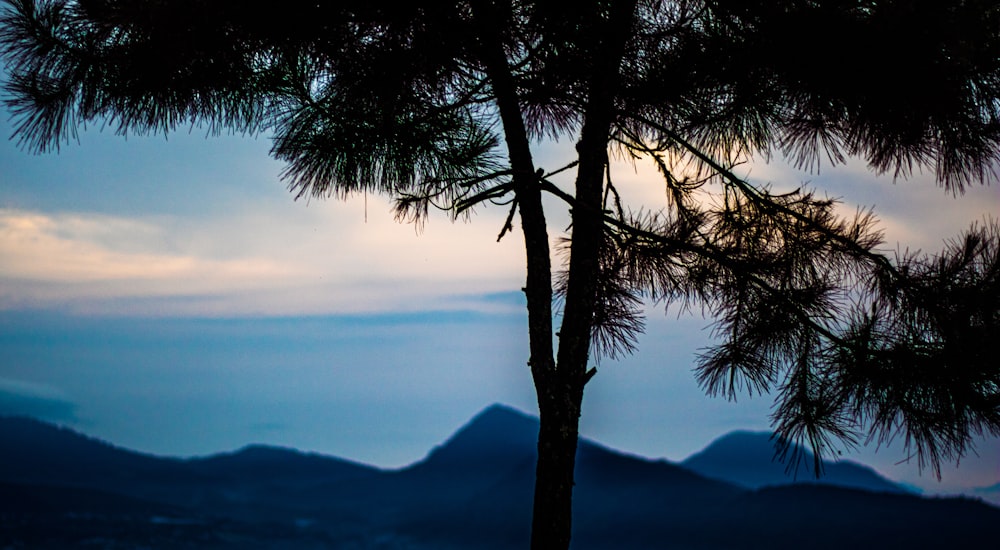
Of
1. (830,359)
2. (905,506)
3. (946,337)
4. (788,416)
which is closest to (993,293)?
(946,337)

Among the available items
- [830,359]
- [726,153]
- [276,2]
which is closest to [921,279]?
[830,359]

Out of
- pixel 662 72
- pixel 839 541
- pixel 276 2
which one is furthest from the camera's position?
pixel 839 541

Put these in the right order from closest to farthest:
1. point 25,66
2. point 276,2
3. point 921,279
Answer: point 276,2, point 921,279, point 25,66

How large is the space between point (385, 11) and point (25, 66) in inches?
70.3

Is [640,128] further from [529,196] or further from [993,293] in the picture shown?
[993,293]

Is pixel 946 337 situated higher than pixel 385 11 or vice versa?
pixel 385 11

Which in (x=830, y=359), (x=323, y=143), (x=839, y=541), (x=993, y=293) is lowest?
(x=839, y=541)

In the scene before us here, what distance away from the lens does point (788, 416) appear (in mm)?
2871

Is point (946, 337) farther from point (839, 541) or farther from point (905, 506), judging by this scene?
point (839, 541)

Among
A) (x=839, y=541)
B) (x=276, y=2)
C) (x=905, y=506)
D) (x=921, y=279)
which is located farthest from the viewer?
(x=839, y=541)

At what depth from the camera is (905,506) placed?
9578 mm

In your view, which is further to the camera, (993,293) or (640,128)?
(640,128)

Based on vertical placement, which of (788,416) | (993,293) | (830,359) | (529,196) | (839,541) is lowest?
(839,541)

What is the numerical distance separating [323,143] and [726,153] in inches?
67.2
